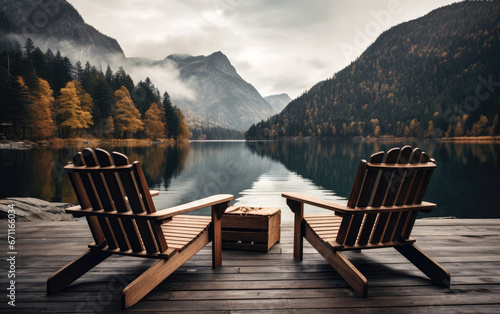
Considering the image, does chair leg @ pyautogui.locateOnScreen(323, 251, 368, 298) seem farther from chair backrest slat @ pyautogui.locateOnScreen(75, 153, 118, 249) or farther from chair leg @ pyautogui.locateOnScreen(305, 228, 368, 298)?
chair backrest slat @ pyautogui.locateOnScreen(75, 153, 118, 249)

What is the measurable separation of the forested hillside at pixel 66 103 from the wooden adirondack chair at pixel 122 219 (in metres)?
47.7

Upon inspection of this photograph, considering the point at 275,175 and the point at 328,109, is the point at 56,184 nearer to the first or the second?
the point at 275,175

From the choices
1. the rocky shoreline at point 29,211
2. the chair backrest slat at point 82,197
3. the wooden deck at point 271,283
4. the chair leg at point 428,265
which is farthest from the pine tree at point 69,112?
the chair leg at point 428,265

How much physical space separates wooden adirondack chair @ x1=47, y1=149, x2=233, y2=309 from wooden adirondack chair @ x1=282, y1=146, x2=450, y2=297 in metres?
1.52

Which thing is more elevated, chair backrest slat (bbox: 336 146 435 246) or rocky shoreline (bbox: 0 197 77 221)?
chair backrest slat (bbox: 336 146 435 246)

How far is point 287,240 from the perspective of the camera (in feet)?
14.1

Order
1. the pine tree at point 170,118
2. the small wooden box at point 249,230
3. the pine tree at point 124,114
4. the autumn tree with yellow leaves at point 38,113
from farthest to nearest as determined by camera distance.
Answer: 1. the pine tree at point 170,118
2. the pine tree at point 124,114
3. the autumn tree with yellow leaves at point 38,113
4. the small wooden box at point 249,230

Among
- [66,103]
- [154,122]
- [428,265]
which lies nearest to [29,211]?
[428,265]

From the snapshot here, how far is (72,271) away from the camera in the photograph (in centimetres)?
282

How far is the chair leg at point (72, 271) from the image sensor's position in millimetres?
2709

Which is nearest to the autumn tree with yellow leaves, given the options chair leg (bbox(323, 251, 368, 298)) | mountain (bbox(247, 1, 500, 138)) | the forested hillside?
the forested hillside

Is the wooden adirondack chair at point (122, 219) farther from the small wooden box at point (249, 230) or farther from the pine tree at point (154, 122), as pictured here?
the pine tree at point (154, 122)

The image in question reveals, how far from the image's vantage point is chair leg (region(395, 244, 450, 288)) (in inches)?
112

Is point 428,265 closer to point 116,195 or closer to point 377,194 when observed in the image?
point 377,194
